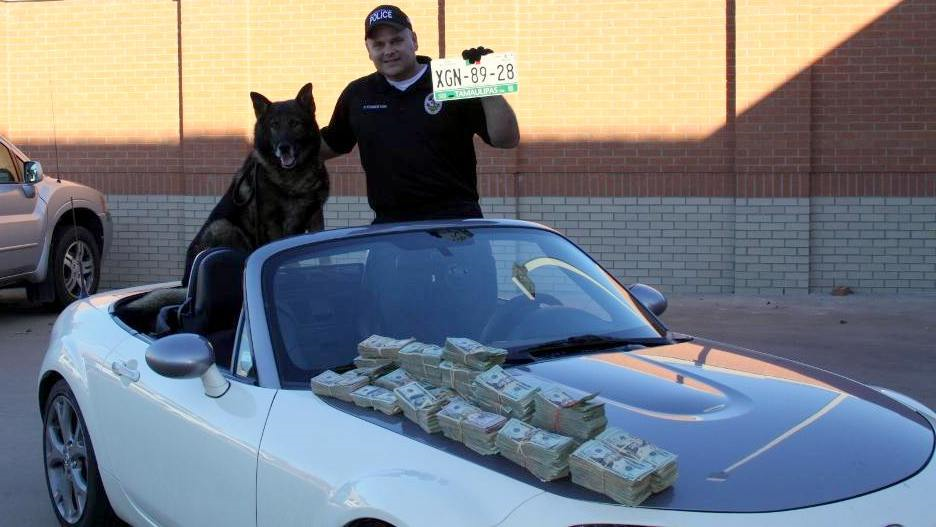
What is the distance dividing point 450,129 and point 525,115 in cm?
666

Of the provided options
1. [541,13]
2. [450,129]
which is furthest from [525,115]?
[450,129]

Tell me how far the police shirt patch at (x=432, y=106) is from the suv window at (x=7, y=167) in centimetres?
638

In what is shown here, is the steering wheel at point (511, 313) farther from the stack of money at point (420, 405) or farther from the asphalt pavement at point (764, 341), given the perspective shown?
the asphalt pavement at point (764, 341)

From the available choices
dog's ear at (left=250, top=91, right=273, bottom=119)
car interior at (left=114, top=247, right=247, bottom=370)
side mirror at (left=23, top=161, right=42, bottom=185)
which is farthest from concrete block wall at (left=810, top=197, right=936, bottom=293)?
car interior at (left=114, top=247, right=247, bottom=370)

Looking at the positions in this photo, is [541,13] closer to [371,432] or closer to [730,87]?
[730,87]

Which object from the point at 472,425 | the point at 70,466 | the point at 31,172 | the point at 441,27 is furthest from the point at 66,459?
the point at 441,27

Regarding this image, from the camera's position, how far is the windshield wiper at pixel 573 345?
3.64 m

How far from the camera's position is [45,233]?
1038 centimetres

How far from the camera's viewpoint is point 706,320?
32.7ft

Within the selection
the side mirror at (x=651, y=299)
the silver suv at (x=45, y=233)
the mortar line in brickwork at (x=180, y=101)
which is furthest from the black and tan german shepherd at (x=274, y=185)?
the mortar line in brickwork at (x=180, y=101)

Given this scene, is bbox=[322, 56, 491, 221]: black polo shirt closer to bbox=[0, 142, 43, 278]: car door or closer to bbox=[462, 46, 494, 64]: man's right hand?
bbox=[462, 46, 494, 64]: man's right hand

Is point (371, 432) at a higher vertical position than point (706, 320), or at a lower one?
higher

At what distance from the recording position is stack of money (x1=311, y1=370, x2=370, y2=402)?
324 centimetres

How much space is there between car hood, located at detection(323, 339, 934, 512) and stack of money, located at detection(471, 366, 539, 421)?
0.38 ft
